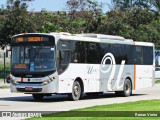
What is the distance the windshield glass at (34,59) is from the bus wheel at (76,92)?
1.86 meters

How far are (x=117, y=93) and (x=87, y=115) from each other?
1429 centimetres

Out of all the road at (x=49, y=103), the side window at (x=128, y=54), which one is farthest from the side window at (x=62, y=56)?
the side window at (x=128, y=54)

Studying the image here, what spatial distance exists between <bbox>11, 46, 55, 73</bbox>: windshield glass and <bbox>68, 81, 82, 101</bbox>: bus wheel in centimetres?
186

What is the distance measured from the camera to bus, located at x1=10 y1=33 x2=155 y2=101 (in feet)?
75.4

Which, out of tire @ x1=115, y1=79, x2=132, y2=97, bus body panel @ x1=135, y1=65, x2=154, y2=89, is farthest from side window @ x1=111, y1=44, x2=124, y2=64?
bus body panel @ x1=135, y1=65, x2=154, y2=89

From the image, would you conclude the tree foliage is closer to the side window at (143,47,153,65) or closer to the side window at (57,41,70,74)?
the side window at (143,47,153,65)

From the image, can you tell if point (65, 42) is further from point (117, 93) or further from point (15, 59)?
point (117, 93)

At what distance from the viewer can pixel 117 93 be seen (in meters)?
29.0

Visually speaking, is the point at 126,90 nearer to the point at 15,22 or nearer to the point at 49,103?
the point at 49,103

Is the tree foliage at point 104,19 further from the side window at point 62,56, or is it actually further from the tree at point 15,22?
the side window at point 62,56

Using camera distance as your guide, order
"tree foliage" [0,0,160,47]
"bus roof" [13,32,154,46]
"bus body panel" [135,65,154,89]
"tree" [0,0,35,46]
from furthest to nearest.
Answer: "tree foliage" [0,0,160,47]
"tree" [0,0,35,46]
"bus body panel" [135,65,154,89]
"bus roof" [13,32,154,46]

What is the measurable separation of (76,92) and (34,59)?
2.70 metres

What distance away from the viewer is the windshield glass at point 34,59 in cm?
2298

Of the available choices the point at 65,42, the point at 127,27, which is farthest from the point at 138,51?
the point at 127,27
